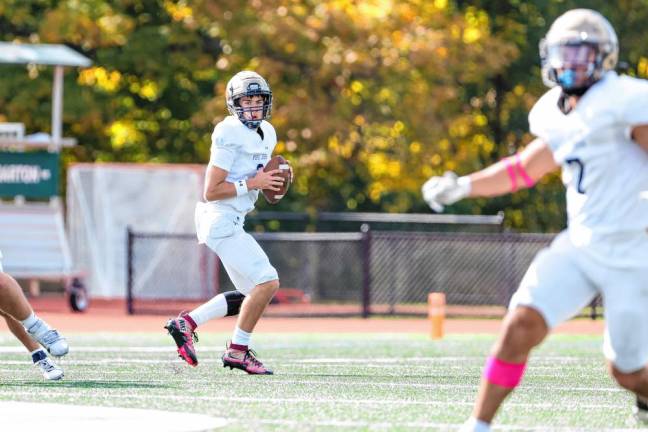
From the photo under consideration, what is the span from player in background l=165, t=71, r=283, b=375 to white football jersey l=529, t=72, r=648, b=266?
428 cm

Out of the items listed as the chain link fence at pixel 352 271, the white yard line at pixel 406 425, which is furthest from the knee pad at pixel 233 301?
the chain link fence at pixel 352 271

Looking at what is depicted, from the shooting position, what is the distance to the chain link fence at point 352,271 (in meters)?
23.2

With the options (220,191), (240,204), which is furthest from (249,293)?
(220,191)

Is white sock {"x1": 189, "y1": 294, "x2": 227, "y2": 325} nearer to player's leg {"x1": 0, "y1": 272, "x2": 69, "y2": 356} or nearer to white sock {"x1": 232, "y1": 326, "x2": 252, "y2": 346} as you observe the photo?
white sock {"x1": 232, "y1": 326, "x2": 252, "y2": 346}

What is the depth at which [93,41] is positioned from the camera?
27625mm

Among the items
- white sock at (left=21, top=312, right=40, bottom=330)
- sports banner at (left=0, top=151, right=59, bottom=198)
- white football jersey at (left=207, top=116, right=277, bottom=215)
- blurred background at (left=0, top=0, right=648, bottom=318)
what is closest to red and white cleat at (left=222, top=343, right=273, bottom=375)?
white football jersey at (left=207, top=116, right=277, bottom=215)

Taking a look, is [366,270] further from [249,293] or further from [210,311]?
[249,293]

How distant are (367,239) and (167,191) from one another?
4.10 meters

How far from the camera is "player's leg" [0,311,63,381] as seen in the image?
9367 mm

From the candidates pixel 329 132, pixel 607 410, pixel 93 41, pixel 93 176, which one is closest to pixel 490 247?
pixel 329 132

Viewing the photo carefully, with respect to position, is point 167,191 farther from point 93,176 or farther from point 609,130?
point 609,130

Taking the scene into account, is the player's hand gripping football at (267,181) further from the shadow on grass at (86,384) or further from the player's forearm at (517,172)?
the player's forearm at (517,172)

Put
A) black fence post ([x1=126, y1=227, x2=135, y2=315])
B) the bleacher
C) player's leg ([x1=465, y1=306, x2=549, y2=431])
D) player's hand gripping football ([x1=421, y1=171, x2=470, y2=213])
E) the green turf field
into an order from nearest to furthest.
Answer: player's leg ([x1=465, y1=306, x2=549, y2=431])
player's hand gripping football ([x1=421, y1=171, x2=470, y2=213])
the green turf field
black fence post ([x1=126, y1=227, x2=135, y2=315])
the bleacher

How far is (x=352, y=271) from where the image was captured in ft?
81.4
